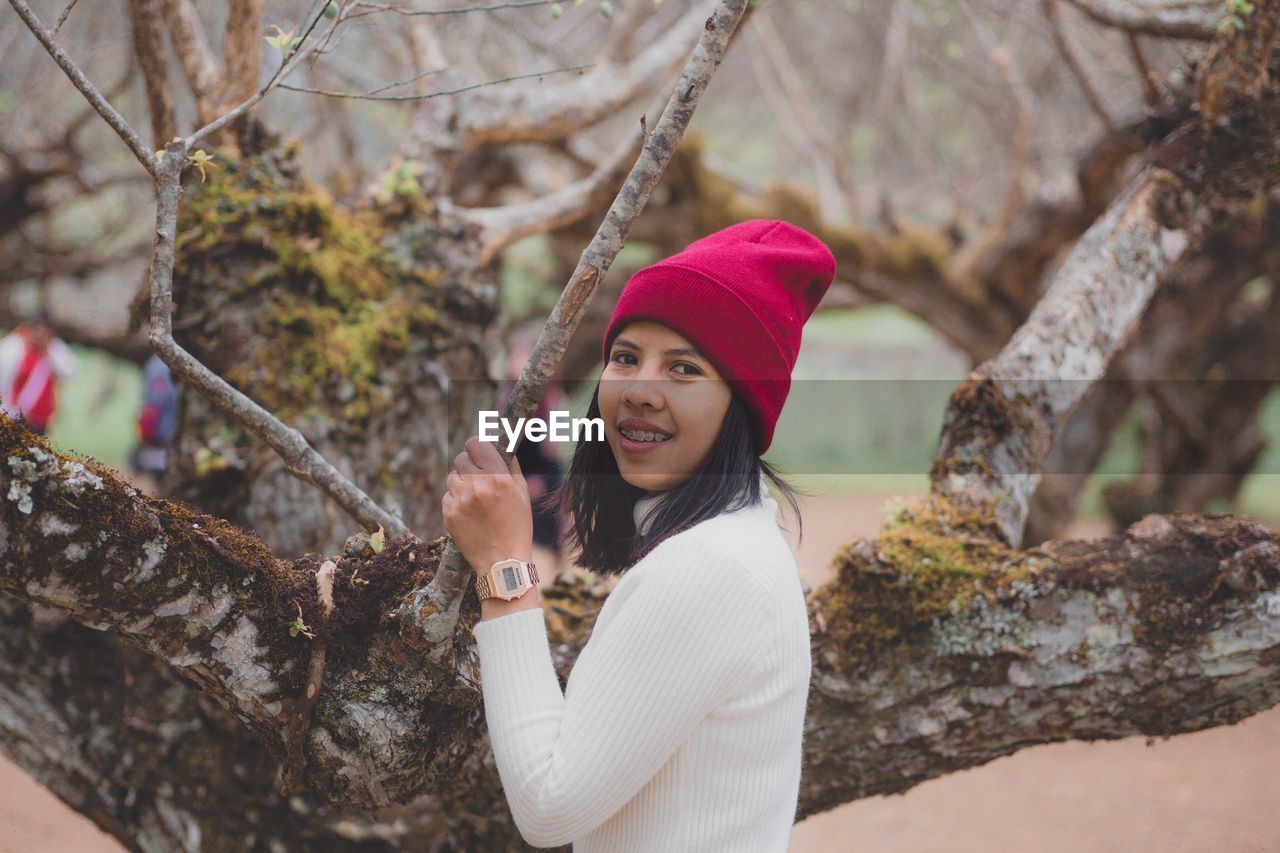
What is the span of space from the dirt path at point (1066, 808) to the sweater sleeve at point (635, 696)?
3.51m

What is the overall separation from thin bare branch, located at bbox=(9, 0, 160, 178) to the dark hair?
1.02 metres

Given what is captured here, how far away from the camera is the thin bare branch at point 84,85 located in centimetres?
184

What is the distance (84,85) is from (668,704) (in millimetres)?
1585

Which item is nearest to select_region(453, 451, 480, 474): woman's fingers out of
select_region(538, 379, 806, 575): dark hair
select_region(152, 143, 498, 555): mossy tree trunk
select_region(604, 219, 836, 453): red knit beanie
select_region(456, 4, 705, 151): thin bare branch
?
select_region(538, 379, 806, 575): dark hair

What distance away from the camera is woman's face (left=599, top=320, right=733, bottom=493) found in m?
1.77

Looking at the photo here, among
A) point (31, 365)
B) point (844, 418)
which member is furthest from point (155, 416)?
point (844, 418)

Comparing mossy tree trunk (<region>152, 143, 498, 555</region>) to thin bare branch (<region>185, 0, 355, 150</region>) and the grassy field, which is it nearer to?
thin bare branch (<region>185, 0, 355, 150</region>)

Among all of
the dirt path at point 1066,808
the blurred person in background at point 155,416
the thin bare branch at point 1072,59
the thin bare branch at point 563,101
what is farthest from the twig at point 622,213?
the blurred person in background at point 155,416

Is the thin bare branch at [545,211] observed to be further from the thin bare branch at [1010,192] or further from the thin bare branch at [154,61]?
the thin bare branch at [1010,192]

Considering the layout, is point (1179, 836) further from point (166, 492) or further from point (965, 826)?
point (166, 492)

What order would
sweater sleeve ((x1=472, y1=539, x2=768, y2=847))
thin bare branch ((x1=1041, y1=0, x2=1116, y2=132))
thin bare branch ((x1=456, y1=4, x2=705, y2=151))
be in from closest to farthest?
sweater sleeve ((x1=472, y1=539, x2=768, y2=847)) → thin bare branch ((x1=456, y1=4, x2=705, y2=151)) → thin bare branch ((x1=1041, y1=0, x2=1116, y2=132))

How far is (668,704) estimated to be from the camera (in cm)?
148

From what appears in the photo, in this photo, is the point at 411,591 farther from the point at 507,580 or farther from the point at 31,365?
the point at 31,365

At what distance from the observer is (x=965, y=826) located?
17.9 ft
